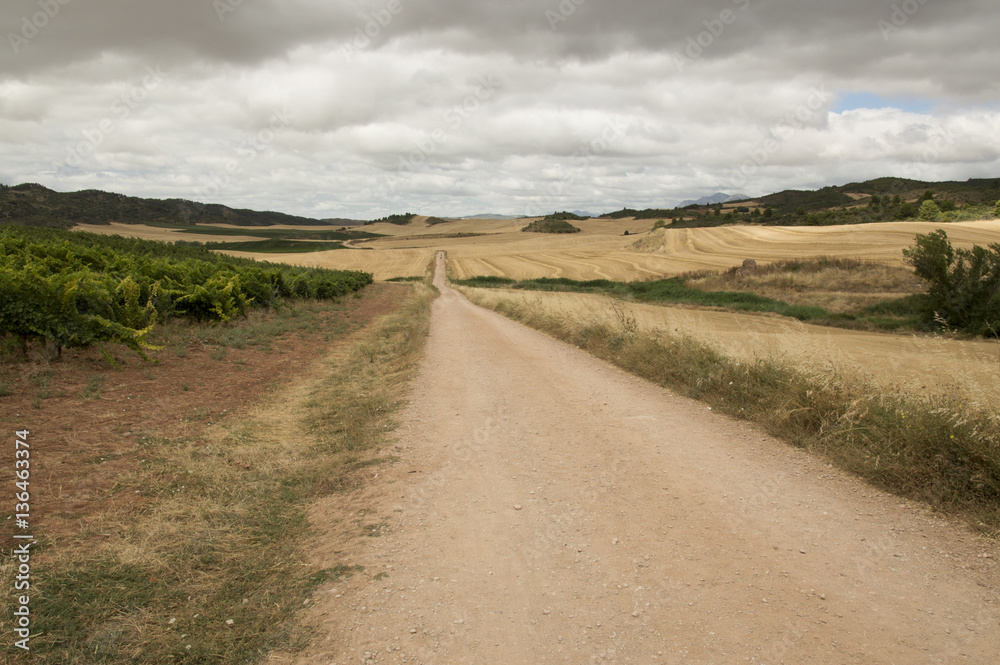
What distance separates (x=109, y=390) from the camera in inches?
305

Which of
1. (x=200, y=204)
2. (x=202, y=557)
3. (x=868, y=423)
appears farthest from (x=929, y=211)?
(x=200, y=204)

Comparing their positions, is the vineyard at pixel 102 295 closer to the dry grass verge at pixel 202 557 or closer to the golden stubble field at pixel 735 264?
the dry grass verge at pixel 202 557

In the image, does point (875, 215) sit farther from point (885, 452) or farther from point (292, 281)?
point (885, 452)

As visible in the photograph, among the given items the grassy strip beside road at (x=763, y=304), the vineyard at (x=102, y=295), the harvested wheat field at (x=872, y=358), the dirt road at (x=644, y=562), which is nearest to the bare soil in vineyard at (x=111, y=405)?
the vineyard at (x=102, y=295)

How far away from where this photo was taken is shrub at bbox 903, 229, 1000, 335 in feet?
62.8

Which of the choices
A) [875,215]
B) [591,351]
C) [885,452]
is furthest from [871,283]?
[875,215]

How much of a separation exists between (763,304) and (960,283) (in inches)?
363

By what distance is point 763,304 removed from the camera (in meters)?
28.8

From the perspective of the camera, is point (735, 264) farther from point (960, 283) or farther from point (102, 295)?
point (102, 295)

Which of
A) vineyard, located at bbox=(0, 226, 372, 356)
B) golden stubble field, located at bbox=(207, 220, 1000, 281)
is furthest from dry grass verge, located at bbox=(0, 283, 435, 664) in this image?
golden stubble field, located at bbox=(207, 220, 1000, 281)

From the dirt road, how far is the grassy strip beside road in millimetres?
21425

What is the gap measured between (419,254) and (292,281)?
223 ft

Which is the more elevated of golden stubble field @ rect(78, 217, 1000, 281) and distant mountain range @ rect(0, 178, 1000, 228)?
distant mountain range @ rect(0, 178, 1000, 228)

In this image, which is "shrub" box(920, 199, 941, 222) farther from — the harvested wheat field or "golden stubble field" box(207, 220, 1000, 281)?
the harvested wheat field
